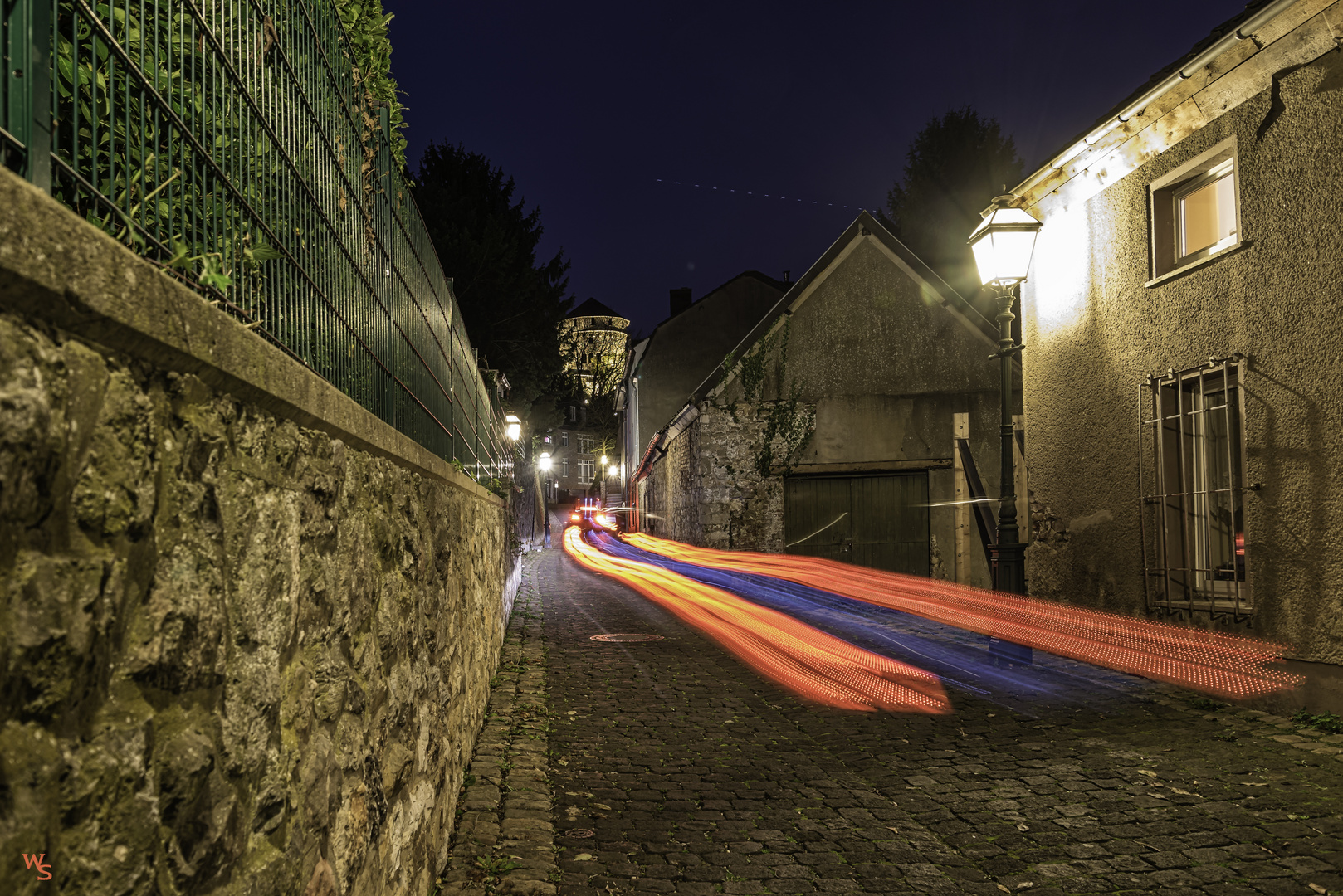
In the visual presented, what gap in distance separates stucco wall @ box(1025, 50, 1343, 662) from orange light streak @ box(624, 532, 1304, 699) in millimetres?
206

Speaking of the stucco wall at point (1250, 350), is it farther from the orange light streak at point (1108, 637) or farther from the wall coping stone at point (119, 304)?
the wall coping stone at point (119, 304)

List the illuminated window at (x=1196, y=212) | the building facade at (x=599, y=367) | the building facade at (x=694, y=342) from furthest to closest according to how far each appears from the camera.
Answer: the building facade at (x=599, y=367), the building facade at (x=694, y=342), the illuminated window at (x=1196, y=212)

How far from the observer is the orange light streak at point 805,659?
7391mm

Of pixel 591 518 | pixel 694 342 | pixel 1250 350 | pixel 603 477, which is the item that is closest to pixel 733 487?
pixel 1250 350

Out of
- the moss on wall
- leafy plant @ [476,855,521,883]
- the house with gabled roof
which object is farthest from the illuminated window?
the house with gabled roof

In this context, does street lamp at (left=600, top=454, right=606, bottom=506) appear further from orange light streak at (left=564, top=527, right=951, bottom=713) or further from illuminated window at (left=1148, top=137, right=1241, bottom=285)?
illuminated window at (left=1148, top=137, right=1241, bottom=285)

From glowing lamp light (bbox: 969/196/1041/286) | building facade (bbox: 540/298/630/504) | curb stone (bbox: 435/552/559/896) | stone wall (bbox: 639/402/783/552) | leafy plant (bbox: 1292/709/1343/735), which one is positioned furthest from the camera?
building facade (bbox: 540/298/630/504)

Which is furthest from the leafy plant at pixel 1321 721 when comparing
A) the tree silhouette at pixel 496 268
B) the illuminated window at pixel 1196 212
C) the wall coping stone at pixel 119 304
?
the tree silhouette at pixel 496 268

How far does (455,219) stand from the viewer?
2253cm

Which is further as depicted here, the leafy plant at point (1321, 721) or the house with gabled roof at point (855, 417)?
the house with gabled roof at point (855, 417)

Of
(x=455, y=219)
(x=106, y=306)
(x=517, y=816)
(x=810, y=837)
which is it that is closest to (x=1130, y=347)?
(x=810, y=837)

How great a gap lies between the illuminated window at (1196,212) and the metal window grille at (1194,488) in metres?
1.16

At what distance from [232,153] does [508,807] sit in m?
3.64

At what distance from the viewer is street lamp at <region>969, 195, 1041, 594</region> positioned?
915 centimetres
